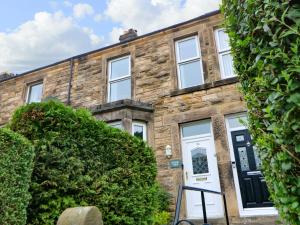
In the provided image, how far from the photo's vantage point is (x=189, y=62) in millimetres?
8148

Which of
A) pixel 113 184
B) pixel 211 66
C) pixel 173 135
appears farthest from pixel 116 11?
pixel 113 184

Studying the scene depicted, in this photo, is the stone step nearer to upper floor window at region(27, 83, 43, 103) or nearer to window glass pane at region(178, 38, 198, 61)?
window glass pane at region(178, 38, 198, 61)

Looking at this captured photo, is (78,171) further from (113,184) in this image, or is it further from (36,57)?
(36,57)

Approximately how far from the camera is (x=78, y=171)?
377 cm

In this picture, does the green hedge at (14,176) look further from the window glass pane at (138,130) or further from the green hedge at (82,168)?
the window glass pane at (138,130)

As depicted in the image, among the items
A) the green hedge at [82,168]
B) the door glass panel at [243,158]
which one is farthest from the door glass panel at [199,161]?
the green hedge at [82,168]

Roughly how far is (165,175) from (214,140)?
1.63 metres

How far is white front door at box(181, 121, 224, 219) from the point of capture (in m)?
6.63

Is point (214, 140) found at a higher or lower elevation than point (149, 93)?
lower

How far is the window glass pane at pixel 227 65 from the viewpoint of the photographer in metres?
7.51

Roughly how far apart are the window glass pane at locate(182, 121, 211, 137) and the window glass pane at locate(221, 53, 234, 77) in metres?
1.56

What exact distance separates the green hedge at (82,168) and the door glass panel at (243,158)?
287 centimetres

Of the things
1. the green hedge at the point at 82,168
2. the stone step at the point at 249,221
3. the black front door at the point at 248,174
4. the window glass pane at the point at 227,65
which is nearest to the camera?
the green hedge at the point at 82,168

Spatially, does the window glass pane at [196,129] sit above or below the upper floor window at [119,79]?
below
